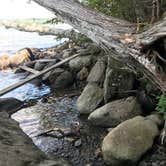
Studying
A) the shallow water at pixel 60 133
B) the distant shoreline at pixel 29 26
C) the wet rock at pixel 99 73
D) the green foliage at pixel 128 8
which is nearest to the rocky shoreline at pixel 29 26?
the distant shoreline at pixel 29 26

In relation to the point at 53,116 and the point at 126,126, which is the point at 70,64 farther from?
the point at 126,126

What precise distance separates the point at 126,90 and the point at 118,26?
9.07 feet

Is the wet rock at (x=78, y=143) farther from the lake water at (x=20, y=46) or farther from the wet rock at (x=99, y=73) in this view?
the lake water at (x=20, y=46)

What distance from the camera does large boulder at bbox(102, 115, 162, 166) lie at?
6438 mm

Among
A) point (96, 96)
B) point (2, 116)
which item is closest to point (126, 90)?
point (96, 96)

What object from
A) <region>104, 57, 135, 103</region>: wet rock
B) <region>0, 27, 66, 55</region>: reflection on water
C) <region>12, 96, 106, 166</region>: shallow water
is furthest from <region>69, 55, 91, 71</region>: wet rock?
<region>0, 27, 66, 55</region>: reflection on water

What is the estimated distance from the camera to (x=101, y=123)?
8344 millimetres

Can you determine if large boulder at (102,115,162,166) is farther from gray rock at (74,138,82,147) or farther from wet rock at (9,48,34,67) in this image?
wet rock at (9,48,34,67)

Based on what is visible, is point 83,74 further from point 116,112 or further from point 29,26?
point 29,26

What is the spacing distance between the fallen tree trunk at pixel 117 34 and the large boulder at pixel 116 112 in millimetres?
1592

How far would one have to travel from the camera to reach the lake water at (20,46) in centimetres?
1285

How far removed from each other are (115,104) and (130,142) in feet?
6.63

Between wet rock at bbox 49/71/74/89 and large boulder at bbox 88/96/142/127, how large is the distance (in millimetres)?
4288

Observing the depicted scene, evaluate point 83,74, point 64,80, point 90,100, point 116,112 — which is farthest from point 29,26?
point 116,112
